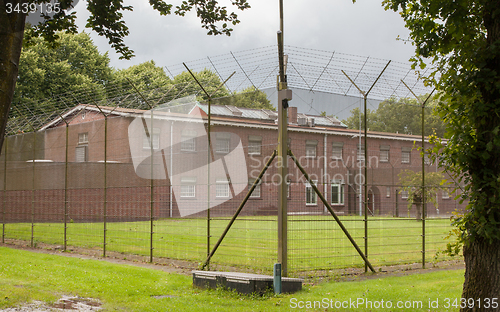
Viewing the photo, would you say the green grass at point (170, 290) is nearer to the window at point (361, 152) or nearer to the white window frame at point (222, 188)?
the white window frame at point (222, 188)

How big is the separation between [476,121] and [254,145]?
5.50m

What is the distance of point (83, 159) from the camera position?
71.1 ft

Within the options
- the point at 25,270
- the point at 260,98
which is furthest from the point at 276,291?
the point at 25,270

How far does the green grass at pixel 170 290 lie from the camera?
7184 mm

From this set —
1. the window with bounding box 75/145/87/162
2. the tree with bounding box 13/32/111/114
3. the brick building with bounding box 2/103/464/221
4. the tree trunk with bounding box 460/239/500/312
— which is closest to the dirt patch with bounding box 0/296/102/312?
the brick building with bounding box 2/103/464/221

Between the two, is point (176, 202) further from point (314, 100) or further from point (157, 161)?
point (314, 100)

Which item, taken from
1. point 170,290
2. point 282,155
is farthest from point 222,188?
point 170,290

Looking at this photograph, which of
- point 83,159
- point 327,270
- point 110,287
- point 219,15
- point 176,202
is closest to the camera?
point 110,287

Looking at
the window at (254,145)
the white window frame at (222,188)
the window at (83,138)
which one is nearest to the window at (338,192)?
the window at (254,145)

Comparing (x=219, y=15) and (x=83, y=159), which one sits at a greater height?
(x=219, y=15)

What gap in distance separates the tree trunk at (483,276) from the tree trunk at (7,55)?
5550 millimetres

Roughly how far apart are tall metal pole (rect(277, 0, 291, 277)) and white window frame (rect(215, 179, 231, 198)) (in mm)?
2229

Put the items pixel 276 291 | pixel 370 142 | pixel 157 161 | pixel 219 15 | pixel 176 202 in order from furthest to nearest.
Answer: pixel 157 161
pixel 176 202
pixel 370 142
pixel 219 15
pixel 276 291

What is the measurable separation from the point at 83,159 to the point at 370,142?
48.3ft
